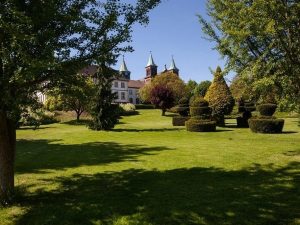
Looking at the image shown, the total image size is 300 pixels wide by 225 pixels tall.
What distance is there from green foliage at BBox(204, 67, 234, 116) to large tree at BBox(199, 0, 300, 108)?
15895 millimetres

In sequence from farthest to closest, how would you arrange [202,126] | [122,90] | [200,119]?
1. [122,90]
2. [200,119]
3. [202,126]

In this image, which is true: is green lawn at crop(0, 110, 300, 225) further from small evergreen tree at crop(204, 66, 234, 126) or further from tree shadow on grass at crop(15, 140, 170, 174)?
small evergreen tree at crop(204, 66, 234, 126)

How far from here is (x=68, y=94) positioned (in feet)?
36.9

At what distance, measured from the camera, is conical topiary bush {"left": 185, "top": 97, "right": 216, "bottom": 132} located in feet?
96.1

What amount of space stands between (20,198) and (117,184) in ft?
10.2

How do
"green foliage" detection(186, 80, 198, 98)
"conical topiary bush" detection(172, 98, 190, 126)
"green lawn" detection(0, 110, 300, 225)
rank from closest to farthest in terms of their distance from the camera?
1. "green lawn" detection(0, 110, 300, 225)
2. "conical topiary bush" detection(172, 98, 190, 126)
3. "green foliage" detection(186, 80, 198, 98)

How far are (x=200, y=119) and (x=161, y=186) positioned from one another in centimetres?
2052

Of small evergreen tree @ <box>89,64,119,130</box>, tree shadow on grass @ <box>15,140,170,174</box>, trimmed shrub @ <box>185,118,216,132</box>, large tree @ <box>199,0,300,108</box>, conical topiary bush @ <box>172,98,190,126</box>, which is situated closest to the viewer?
large tree @ <box>199,0,300,108</box>

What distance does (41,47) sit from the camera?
9445 millimetres

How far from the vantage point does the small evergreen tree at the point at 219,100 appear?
110 ft

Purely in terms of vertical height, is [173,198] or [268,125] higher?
[268,125]

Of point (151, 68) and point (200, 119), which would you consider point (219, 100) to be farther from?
point (151, 68)

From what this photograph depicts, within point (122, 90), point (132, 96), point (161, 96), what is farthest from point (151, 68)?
point (161, 96)

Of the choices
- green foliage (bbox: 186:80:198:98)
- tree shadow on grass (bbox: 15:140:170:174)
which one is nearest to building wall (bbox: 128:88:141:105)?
green foliage (bbox: 186:80:198:98)
